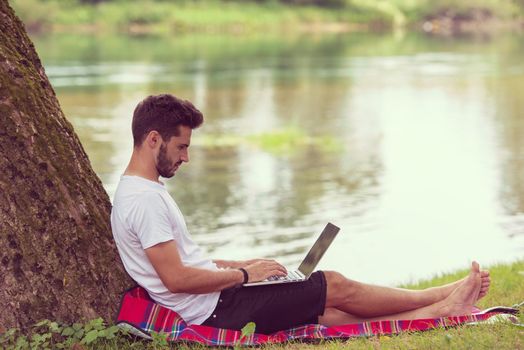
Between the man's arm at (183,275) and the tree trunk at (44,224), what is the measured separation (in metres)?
0.43

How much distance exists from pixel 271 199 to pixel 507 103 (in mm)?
14296

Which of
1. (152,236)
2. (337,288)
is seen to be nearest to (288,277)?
(337,288)

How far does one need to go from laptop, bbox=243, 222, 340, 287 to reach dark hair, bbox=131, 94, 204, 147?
0.84 meters

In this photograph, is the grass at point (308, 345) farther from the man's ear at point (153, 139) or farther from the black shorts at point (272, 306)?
the man's ear at point (153, 139)

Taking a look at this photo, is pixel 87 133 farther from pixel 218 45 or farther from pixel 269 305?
pixel 218 45

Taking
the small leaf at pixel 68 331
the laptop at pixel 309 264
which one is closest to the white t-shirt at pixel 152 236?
→ the laptop at pixel 309 264

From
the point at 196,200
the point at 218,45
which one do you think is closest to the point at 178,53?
the point at 218,45

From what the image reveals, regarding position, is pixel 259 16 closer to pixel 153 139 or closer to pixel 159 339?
pixel 153 139

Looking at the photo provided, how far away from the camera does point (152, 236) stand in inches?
178

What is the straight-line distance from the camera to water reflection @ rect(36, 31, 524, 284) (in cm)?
1195

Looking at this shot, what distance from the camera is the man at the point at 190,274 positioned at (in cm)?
458

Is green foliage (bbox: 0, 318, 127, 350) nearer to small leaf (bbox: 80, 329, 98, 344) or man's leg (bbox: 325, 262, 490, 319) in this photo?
small leaf (bbox: 80, 329, 98, 344)

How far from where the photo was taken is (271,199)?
1445 cm

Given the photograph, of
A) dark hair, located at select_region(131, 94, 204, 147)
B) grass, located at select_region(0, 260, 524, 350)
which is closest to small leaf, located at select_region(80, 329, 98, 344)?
grass, located at select_region(0, 260, 524, 350)
